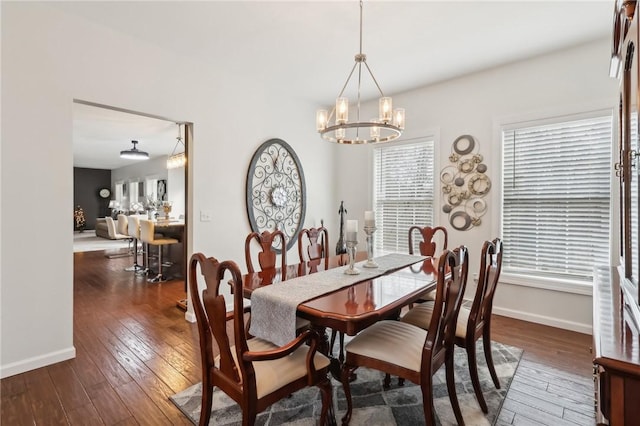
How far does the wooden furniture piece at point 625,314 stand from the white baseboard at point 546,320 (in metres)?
1.44

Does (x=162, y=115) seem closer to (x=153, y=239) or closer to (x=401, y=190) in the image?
(x=153, y=239)

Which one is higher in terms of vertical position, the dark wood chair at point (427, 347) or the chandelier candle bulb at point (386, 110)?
the chandelier candle bulb at point (386, 110)

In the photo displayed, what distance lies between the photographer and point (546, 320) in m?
3.38

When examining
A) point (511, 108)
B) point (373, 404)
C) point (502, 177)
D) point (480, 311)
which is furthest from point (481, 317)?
point (511, 108)

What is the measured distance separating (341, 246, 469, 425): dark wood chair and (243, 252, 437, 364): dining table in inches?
7.1

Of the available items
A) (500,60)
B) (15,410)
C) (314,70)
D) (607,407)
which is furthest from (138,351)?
(500,60)

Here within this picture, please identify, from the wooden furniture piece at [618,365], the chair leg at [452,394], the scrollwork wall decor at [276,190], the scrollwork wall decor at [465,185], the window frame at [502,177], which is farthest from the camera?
the scrollwork wall decor at [276,190]

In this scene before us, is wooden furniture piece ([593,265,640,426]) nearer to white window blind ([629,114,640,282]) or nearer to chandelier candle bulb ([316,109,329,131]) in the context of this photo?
white window blind ([629,114,640,282])

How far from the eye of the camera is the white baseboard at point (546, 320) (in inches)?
125

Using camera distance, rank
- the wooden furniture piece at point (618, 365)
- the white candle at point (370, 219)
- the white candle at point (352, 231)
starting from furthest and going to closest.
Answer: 1. the white candle at point (370, 219)
2. the white candle at point (352, 231)
3. the wooden furniture piece at point (618, 365)

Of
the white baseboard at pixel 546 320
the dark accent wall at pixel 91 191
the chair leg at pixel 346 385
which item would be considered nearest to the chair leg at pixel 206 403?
the chair leg at pixel 346 385

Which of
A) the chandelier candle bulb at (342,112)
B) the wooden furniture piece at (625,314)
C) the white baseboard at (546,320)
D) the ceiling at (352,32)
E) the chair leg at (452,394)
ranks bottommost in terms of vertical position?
the white baseboard at (546,320)

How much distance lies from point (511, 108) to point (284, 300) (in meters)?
3.42

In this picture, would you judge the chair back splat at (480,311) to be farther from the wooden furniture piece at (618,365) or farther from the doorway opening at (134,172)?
the doorway opening at (134,172)
